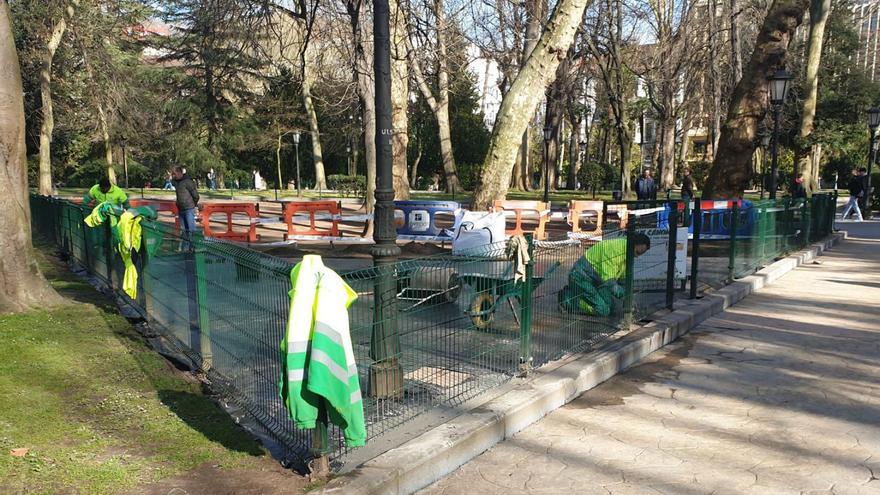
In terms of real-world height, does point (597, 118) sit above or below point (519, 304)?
above

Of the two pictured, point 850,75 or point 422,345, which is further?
point 850,75

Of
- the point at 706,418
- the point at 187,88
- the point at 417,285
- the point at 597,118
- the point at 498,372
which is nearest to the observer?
the point at 417,285

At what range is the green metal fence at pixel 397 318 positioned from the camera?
4559 mm

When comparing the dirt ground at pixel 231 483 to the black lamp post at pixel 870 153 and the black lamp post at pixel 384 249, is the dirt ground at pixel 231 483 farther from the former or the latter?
the black lamp post at pixel 870 153

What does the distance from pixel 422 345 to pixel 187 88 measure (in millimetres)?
49574

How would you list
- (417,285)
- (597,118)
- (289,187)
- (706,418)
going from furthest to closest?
1. (597,118)
2. (289,187)
3. (706,418)
4. (417,285)

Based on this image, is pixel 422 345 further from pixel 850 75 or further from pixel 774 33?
pixel 850 75

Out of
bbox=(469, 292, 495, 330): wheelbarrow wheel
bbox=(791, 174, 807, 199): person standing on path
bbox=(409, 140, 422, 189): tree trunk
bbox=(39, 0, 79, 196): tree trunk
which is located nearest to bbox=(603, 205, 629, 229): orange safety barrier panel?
bbox=(469, 292, 495, 330): wheelbarrow wheel

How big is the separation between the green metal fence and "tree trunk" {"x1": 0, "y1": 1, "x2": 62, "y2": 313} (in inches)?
51.3

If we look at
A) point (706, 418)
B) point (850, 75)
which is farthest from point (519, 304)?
point (850, 75)

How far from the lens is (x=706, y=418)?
210 inches

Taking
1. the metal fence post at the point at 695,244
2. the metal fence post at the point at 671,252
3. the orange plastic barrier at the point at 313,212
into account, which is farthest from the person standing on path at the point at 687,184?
the metal fence post at the point at 671,252

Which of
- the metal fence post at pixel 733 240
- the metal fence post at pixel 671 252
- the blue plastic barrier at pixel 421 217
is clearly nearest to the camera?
the metal fence post at pixel 671 252

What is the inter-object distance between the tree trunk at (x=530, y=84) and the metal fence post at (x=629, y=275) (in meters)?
5.31
